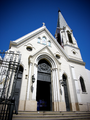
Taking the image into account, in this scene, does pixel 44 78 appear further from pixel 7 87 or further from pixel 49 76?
pixel 7 87

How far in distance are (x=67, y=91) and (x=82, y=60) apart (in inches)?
301

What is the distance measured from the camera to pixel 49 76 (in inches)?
477

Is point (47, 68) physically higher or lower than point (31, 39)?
lower

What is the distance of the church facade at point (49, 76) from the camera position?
9477mm

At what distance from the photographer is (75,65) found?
1479 cm

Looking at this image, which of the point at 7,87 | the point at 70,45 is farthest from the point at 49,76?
the point at 70,45

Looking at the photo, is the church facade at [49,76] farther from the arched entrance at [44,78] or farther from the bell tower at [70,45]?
the bell tower at [70,45]

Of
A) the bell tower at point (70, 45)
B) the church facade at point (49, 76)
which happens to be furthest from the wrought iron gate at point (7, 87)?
the bell tower at point (70, 45)

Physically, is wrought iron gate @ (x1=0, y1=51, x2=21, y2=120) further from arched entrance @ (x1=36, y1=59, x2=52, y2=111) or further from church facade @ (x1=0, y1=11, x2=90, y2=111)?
arched entrance @ (x1=36, y1=59, x2=52, y2=111)

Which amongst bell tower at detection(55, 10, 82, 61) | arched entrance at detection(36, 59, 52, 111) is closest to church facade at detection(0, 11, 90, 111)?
A: arched entrance at detection(36, 59, 52, 111)

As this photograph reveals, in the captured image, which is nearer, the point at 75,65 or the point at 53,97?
the point at 53,97

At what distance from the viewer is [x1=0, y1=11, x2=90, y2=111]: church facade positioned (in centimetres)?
948

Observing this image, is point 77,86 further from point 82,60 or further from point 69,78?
point 82,60

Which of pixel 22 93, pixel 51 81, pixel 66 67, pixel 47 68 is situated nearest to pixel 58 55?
pixel 66 67
